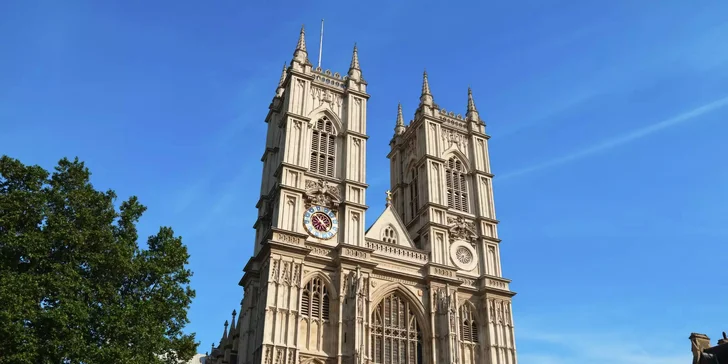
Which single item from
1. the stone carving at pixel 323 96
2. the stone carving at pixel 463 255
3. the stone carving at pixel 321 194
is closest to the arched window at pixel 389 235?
the stone carving at pixel 321 194

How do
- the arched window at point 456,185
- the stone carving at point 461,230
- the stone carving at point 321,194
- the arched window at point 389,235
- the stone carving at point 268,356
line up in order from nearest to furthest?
1. the stone carving at point 268,356
2. the stone carving at point 321,194
3. the arched window at point 389,235
4. the stone carving at point 461,230
5. the arched window at point 456,185

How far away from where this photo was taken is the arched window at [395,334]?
120 ft

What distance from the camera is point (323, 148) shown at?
4272 centimetres

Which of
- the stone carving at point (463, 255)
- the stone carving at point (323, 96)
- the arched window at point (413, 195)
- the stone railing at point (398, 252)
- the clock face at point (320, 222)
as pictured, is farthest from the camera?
the arched window at point (413, 195)

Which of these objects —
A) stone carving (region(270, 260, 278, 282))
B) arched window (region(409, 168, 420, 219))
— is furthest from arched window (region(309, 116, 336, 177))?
stone carving (region(270, 260, 278, 282))

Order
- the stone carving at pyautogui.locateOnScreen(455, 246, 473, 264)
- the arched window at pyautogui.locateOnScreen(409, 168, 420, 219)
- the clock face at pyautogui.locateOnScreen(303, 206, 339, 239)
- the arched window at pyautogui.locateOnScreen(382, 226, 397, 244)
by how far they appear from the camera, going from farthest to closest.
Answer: the arched window at pyautogui.locateOnScreen(409, 168, 420, 219) → the stone carving at pyautogui.locateOnScreen(455, 246, 473, 264) → the arched window at pyautogui.locateOnScreen(382, 226, 397, 244) → the clock face at pyautogui.locateOnScreen(303, 206, 339, 239)

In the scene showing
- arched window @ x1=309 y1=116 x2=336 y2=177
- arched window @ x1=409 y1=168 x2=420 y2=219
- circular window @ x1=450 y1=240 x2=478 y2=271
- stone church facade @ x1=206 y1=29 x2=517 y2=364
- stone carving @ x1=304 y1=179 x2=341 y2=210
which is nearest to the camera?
stone church facade @ x1=206 y1=29 x2=517 y2=364

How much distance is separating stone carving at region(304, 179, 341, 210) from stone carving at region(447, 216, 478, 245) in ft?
27.4

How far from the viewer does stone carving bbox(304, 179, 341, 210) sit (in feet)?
129

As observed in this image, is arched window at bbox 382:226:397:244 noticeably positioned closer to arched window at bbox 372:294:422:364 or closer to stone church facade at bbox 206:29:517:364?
stone church facade at bbox 206:29:517:364

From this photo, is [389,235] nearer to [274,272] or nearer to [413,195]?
[413,195]

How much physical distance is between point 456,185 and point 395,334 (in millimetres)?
13231

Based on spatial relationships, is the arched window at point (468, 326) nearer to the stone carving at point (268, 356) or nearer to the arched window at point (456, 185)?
the arched window at point (456, 185)

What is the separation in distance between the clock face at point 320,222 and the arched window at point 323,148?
3.12 m
